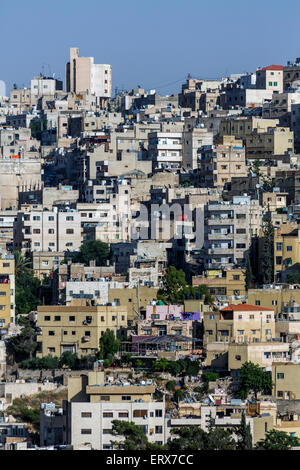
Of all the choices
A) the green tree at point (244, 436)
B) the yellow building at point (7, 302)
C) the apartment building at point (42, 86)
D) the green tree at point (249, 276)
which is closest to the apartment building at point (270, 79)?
the apartment building at point (42, 86)

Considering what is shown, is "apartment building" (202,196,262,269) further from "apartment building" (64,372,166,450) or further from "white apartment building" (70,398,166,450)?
"white apartment building" (70,398,166,450)

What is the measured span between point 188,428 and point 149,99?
43.0m

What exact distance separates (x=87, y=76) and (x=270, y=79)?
1555cm

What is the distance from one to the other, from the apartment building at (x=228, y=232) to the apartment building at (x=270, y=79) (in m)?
24.3

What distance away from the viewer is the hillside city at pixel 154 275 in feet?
108

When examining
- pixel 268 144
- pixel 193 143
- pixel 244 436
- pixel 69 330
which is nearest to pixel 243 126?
pixel 268 144

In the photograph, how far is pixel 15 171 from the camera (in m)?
58.2

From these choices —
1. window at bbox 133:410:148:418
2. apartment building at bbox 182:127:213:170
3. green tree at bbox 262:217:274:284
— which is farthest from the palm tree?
window at bbox 133:410:148:418

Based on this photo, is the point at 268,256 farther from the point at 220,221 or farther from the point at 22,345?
the point at 22,345

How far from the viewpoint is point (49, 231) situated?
→ 49.4m

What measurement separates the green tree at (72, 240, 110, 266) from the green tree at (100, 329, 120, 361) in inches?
335

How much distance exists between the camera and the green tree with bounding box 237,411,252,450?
2991cm
